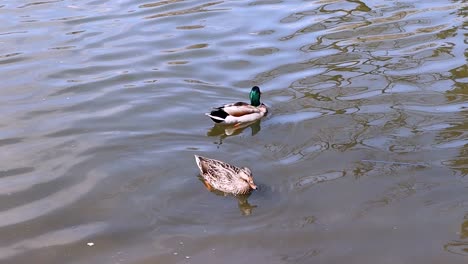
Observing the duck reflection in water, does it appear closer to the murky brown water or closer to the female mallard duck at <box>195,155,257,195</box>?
the murky brown water

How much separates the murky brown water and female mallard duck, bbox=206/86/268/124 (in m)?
0.15

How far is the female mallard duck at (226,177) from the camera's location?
23.0ft

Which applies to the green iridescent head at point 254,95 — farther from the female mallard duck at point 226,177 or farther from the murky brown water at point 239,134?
the female mallard duck at point 226,177

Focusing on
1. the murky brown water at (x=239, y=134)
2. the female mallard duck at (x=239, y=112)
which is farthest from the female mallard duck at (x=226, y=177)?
the female mallard duck at (x=239, y=112)

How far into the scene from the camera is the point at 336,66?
10312 mm

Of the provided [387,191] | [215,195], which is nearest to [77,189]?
[215,195]

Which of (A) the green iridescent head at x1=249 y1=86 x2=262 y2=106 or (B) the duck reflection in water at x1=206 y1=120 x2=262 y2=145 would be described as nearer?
(B) the duck reflection in water at x1=206 y1=120 x2=262 y2=145

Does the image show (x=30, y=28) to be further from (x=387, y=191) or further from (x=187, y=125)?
(x=387, y=191)

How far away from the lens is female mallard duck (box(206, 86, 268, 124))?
28.5 ft

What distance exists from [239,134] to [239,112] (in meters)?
0.27

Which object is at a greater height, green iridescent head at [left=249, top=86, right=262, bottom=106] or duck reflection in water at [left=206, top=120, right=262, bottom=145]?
green iridescent head at [left=249, top=86, right=262, bottom=106]

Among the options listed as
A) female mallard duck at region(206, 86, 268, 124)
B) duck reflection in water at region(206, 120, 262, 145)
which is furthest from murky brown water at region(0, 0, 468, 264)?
female mallard duck at region(206, 86, 268, 124)

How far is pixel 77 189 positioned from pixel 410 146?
3423 mm

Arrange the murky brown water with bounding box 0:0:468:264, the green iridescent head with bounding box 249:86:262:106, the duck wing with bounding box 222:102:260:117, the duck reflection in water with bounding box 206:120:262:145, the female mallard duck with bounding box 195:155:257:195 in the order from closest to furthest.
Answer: the murky brown water with bounding box 0:0:468:264
the female mallard duck with bounding box 195:155:257:195
the duck reflection in water with bounding box 206:120:262:145
the duck wing with bounding box 222:102:260:117
the green iridescent head with bounding box 249:86:262:106
